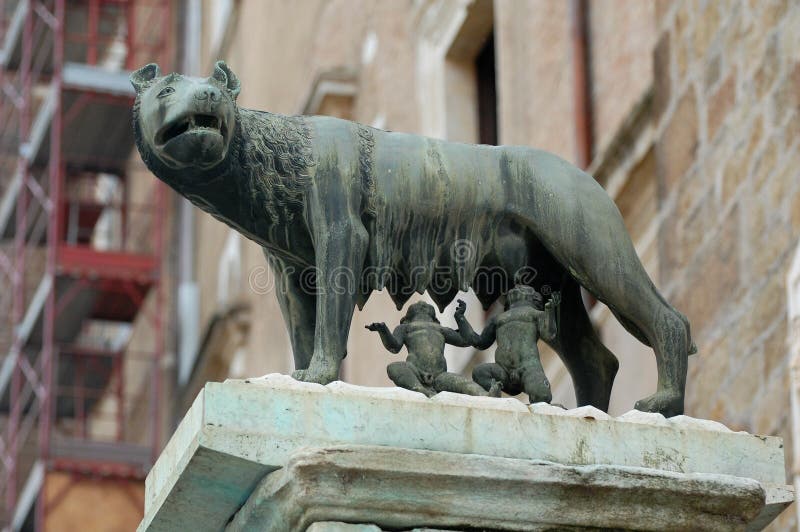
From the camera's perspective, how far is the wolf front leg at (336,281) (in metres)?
5.64

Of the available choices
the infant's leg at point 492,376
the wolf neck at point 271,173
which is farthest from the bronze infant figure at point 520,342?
the wolf neck at point 271,173

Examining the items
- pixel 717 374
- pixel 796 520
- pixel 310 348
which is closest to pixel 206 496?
pixel 310 348

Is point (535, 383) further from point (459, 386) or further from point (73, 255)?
point (73, 255)

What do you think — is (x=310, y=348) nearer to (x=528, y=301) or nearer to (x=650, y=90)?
(x=528, y=301)

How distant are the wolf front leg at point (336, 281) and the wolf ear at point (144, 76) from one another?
0.66 meters

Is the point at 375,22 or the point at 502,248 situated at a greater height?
the point at 375,22

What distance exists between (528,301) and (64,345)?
2075cm

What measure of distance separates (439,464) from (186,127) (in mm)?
1248

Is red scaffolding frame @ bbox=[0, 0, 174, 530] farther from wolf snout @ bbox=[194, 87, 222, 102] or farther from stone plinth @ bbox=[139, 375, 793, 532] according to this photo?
stone plinth @ bbox=[139, 375, 793, 532]

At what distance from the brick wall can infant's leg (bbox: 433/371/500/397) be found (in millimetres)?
3391

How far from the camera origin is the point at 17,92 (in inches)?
1068

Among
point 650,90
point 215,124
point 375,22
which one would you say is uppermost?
point 375,22

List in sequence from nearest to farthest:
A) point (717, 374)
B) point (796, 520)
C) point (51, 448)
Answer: point (796, 520) < point (717, 374) < point (51, 448)

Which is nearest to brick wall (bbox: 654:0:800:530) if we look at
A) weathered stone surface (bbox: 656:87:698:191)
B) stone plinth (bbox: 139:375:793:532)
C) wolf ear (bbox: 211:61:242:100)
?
weathered stone surface (bbox: 656:87:698:191)
